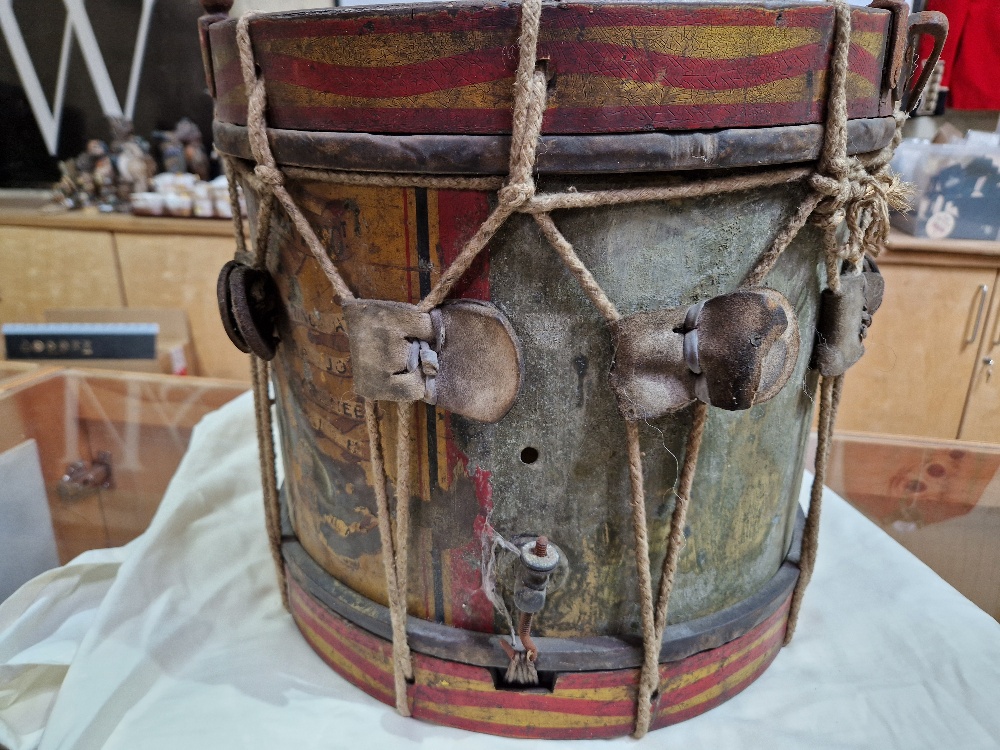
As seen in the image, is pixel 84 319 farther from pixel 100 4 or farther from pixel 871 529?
pixel 871 529

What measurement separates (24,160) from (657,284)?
9.75ft

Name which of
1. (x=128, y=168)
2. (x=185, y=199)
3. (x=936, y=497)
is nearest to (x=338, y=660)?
(x=936, y=497)

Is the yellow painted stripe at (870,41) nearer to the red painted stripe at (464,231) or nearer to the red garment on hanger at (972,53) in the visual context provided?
the red painted stripe at (464,231)

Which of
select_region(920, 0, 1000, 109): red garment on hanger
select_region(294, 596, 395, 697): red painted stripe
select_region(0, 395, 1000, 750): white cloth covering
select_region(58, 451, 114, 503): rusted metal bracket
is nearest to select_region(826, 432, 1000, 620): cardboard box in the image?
select_region(0, 395, 1000, 750): white cloth covering

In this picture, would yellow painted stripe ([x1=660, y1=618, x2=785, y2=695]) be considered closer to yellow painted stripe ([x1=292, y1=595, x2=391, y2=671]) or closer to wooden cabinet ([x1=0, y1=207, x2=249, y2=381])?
yellow painted stripe ([x1=292, y1=595, x2=391, y2=671])

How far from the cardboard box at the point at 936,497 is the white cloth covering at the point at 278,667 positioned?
14 centimetres

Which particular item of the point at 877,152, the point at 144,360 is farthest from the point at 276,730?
the point at 144,360

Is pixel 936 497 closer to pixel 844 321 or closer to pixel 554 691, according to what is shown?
pixel 844 321

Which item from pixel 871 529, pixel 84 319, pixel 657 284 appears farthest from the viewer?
pixel 84 319

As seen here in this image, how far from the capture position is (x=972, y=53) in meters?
2.22

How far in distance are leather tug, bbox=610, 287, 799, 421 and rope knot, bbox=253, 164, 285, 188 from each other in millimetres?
425

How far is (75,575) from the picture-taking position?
1393mm

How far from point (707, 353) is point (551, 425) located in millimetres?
207

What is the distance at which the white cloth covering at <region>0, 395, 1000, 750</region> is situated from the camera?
3.41 feet
